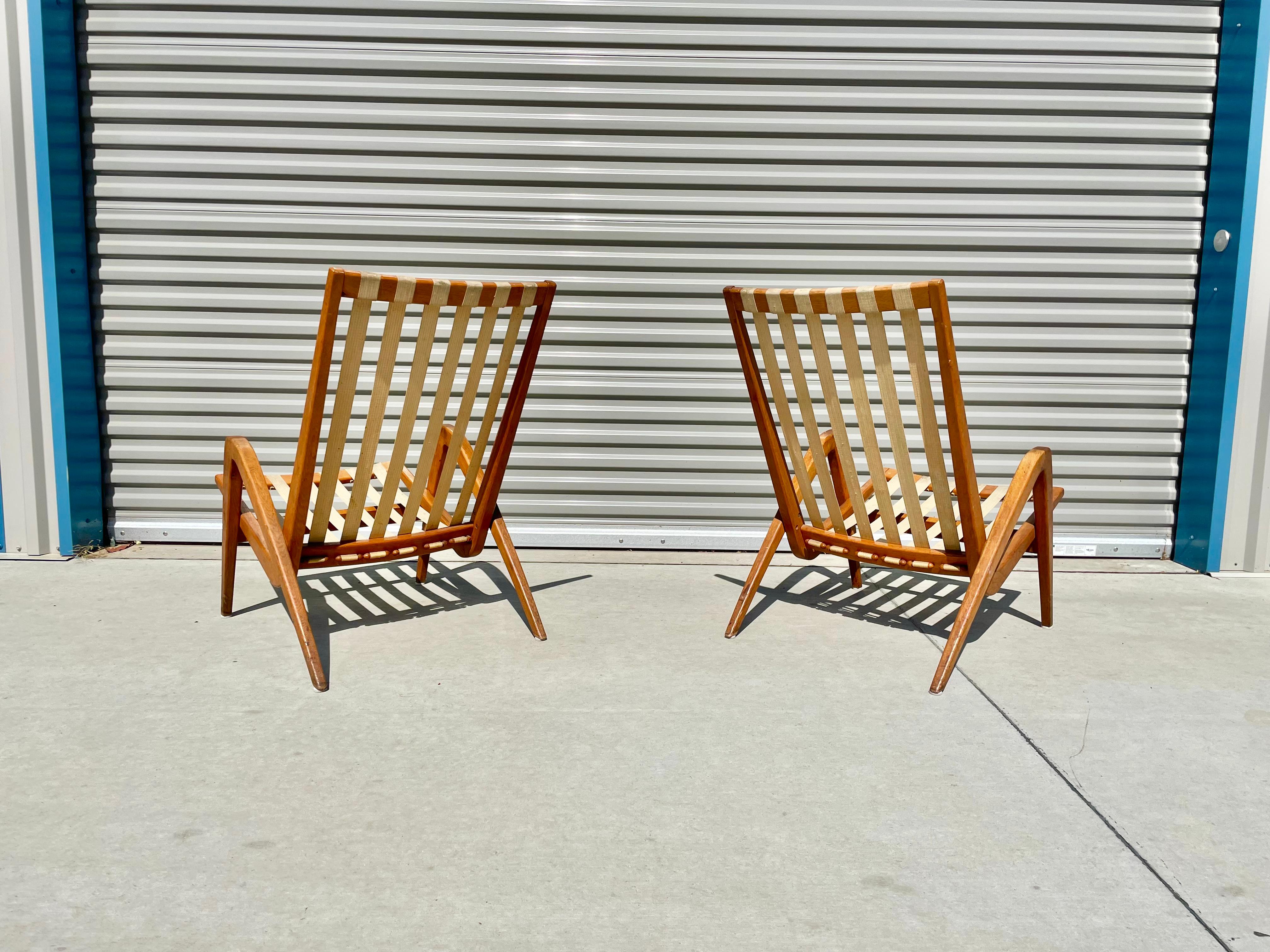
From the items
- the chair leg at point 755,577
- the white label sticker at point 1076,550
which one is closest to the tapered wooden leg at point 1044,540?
the chair leg at point 755,577

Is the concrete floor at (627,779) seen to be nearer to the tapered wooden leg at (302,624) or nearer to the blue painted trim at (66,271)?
the tapered wooden leg at (302,624)

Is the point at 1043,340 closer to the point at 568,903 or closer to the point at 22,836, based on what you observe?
the point at 568,903

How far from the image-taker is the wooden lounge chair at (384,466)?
250 centimetres

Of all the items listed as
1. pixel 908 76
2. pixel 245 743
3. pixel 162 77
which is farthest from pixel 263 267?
pixel 908 76

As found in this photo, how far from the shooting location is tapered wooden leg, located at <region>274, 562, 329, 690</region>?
2.48m

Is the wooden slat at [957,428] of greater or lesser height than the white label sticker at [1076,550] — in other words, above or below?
above

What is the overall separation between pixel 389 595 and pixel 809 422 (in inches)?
60.4

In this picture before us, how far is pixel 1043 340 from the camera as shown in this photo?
13.1 feet

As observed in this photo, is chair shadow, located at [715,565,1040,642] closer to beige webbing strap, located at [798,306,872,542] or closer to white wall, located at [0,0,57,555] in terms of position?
beige webbing strap, located at [798,306,872,542]

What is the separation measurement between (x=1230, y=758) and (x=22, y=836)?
2.38m

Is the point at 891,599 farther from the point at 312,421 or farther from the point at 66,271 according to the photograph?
the point at 66,271

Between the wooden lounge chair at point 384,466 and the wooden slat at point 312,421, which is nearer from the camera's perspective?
the wooden slat at point 312,421

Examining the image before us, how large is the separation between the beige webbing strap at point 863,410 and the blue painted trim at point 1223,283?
1.79 m

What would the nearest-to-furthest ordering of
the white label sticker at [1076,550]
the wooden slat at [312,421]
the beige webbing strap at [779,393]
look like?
1. the wooden slat at [312,421]
2. the beige webbing strap at [779,393]
3. the white label sticker at [1076,550]
